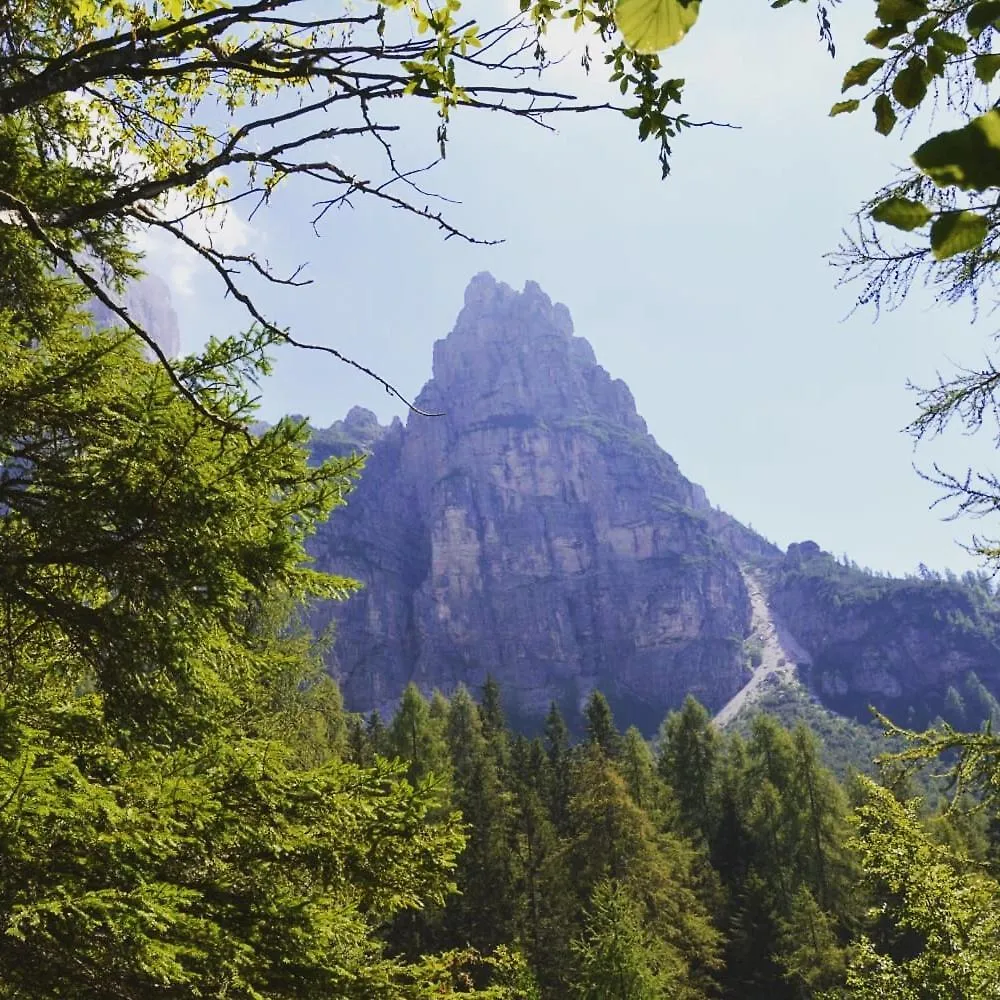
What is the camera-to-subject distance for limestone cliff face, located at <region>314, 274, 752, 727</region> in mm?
152875

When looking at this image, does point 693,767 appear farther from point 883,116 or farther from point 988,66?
point 988,66

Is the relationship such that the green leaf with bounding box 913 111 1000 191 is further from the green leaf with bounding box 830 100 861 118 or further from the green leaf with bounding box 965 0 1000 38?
the green leaf with bounding box 830 100 861 118

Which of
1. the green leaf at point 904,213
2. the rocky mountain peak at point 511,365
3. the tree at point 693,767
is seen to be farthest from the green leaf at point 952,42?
the rocky mountain peak at point 511,365

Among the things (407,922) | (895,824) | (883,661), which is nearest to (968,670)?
(883,661)

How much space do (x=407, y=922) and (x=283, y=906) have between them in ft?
79.5

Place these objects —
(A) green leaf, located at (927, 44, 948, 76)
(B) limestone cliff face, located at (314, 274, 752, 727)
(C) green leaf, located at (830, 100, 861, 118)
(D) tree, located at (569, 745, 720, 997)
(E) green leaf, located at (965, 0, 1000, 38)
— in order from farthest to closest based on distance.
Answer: (B) limestone cliff face, located at (314, 274, 752, 727)
(D) tree, located at (569, 745, 720, 997)
(C) green leaf, located at (830, 100, 861, 118)
(A) green leaf, located at (927, 44, 948, 76)
(E) green leaf, located at (965, 0, 1000, 38)

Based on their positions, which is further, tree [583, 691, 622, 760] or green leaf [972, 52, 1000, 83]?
tree [583, 691, 622, 760]

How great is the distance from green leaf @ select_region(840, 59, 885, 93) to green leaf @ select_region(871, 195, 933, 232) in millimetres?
468

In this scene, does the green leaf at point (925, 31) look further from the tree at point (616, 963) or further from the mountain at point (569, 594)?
the mountain at point (569, 594)

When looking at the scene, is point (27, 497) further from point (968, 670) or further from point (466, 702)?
point (968, 670)

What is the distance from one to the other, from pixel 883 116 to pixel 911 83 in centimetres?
8

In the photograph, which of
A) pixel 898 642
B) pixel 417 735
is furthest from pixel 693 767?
pixel 898 642

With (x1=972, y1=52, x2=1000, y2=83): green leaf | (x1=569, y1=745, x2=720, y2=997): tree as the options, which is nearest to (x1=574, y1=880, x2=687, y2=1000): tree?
(x1=569, y1=745, x2=720, y2=997): tree

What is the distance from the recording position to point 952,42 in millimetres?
766
